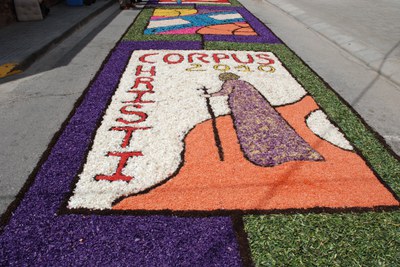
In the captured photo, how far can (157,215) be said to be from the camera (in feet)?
8.26

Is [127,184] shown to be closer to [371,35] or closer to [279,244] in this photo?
[279,244]


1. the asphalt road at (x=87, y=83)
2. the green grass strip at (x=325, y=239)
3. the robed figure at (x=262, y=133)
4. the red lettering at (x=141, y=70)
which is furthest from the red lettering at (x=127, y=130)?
the red lettering at (x=141, y=70)

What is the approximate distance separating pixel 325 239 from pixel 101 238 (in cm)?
167

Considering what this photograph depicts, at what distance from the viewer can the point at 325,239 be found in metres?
2.35

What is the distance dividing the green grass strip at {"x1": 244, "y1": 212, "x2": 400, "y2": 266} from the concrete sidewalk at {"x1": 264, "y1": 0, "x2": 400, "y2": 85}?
3870mm

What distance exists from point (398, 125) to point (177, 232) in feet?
10.9

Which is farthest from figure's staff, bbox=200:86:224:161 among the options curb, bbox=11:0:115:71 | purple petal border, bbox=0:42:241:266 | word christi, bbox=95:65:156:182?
curb, bbox=11:0:115:71

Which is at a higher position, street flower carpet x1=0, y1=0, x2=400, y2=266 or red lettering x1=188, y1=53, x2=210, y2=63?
red lettering x1=188, y1=53, x2=210, y2=63

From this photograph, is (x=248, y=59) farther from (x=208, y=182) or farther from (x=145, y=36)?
(x=208, y=182)

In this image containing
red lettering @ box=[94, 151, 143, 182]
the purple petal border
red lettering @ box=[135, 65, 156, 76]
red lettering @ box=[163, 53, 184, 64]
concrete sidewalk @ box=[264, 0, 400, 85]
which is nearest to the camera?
the purple petal border

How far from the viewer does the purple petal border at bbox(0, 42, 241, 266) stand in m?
2.15

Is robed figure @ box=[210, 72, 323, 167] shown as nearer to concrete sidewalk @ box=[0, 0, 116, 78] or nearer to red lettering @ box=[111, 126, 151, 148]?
red lettering @ box=[111, 126, 151, 148]

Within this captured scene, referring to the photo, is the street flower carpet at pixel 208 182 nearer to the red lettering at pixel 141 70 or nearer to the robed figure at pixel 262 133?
the robed figure at pixel 262 133

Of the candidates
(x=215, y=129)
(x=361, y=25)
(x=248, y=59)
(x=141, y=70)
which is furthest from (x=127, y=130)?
(x=361, y=25)
